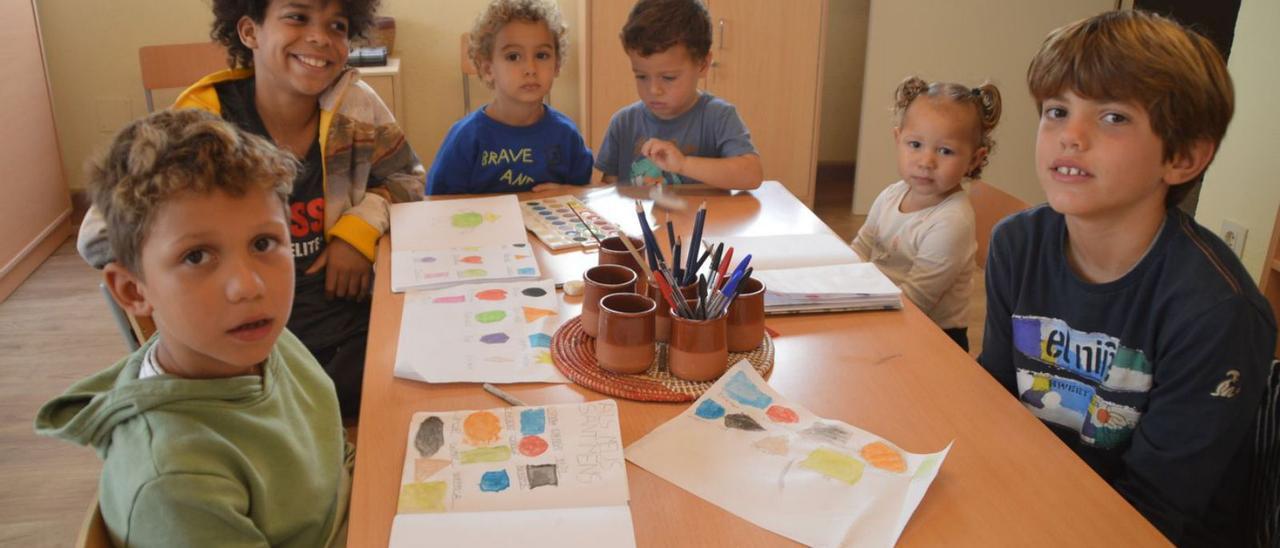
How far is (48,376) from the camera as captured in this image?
8.29ft

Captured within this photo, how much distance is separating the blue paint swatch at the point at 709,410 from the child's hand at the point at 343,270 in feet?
2.90

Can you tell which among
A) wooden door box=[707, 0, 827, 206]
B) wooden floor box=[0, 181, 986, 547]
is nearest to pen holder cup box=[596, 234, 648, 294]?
wooden floor box=[0, 181, 986, 547]

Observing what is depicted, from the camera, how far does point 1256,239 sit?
2611mm

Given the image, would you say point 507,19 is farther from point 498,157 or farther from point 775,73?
point 775,73

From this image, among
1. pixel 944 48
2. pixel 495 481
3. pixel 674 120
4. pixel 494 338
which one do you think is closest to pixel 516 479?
pixel 495 481

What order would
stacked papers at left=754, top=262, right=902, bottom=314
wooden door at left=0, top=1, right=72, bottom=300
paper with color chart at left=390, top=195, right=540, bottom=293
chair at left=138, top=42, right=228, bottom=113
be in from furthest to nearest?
wooden door at left=0, top=1, right=72, bottom=300
chair at left=138, top=42, right=228, bottom=113
paper with color chart at left=390, top=195, right=540, bottom=293
stacked papers at left=754, top=262, right=902, bottom=314

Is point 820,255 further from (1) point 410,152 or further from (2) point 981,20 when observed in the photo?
(2) point 981,20

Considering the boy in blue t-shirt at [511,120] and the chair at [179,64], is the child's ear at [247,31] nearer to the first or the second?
the boy in blue t-shirt at [511,120]

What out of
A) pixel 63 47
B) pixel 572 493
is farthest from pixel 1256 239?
pixel 63 47

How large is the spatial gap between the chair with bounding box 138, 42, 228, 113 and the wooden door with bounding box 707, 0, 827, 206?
1.82m

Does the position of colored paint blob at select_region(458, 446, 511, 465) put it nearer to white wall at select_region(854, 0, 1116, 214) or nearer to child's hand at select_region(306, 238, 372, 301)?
child's hand at select_region(306, 238, 372, 301)

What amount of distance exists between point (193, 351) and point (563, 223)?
84 centimetres

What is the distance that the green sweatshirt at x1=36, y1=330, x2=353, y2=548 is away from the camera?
0.84m

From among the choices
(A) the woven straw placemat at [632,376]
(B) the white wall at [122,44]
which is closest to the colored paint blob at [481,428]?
(A) the woven straw placemat at [632,376]
